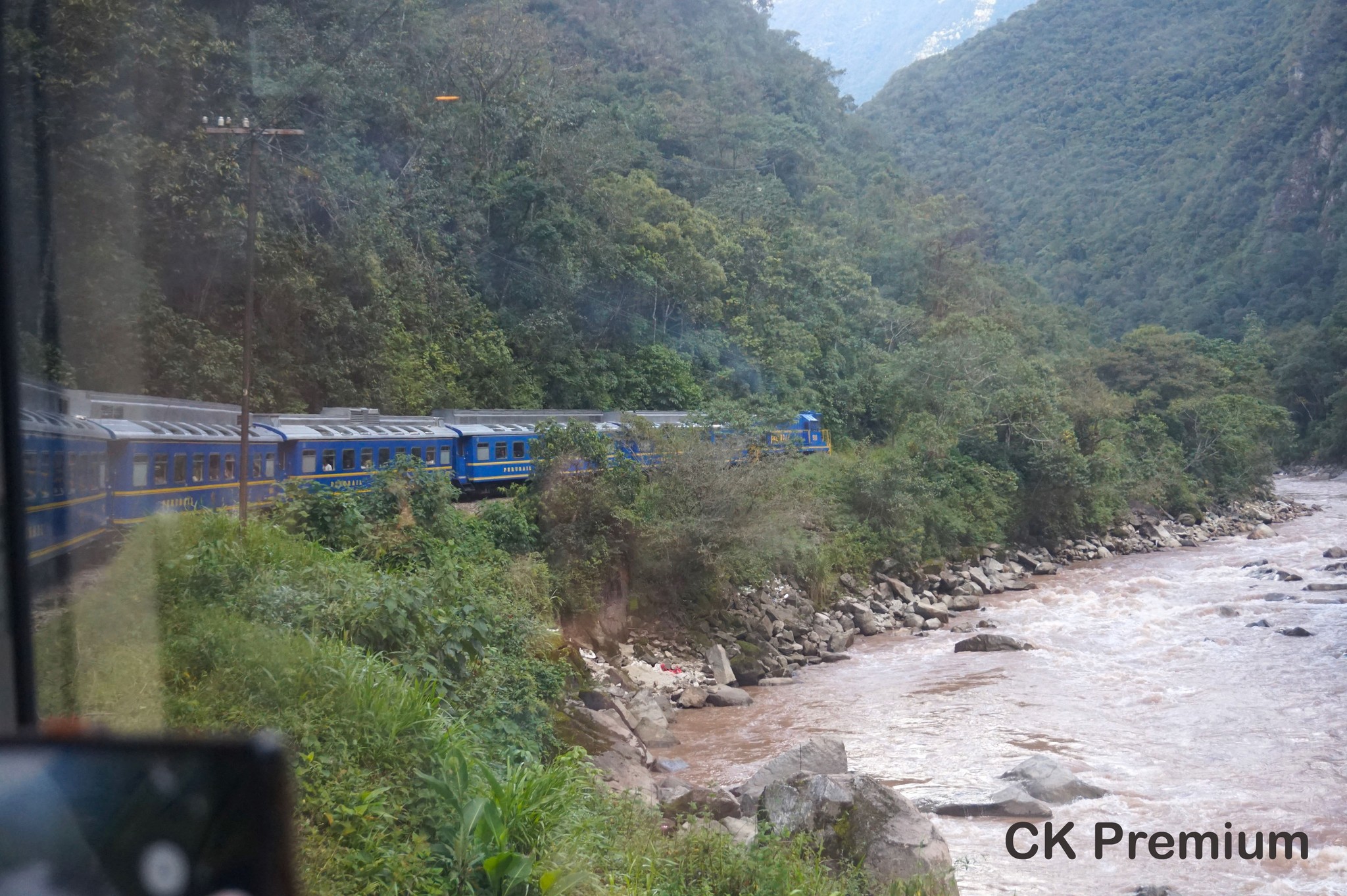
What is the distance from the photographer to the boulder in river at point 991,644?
15227mm

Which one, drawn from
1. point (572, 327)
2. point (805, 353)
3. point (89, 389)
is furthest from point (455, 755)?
point (805, 353)

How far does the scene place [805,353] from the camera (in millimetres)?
31766

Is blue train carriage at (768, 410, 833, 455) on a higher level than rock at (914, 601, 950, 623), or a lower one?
higher

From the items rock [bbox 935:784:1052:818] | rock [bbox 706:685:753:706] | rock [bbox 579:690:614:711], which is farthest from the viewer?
rock [bbox 706:685:753:706]

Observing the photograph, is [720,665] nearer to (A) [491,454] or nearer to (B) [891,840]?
(A) [491,454]

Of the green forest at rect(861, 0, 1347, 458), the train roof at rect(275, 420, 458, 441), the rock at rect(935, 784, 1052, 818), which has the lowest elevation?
the rock at rect(935, 784, 1052, 818)

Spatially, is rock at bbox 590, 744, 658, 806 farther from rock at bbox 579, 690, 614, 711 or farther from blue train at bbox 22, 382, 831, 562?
blue train at bbox 22, 382, 831, 562

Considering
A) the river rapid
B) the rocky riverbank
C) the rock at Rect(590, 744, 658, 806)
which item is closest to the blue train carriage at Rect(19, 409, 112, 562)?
the rock at Rect(590, 744, 658, 806)

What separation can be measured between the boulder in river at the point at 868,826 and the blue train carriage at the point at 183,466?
6126 millimetres

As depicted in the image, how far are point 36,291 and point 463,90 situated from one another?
70.6 feet

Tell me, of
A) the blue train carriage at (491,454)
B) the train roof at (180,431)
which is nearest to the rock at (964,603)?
the blue train carriage at (491,454)

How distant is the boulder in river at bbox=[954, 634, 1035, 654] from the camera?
1523 cm

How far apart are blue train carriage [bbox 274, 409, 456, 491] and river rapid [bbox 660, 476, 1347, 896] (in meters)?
6.32

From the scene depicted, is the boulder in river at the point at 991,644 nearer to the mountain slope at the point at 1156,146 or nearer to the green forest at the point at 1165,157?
the green forest at the point at 1165,157
